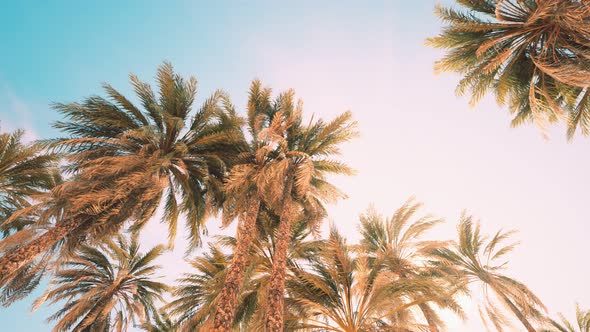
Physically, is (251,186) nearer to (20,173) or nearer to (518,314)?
(20,173)

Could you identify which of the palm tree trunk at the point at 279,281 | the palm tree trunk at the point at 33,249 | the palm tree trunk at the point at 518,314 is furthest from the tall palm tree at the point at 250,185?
the palm tree trunk at the point at 518,314

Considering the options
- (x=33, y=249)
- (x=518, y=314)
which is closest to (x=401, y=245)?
(x=518, y=314)

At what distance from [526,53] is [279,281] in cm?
1124

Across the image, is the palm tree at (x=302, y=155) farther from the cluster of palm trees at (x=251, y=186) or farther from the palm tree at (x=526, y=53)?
the palm tree at (x=526, y=53)

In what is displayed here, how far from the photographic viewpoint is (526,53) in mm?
9703

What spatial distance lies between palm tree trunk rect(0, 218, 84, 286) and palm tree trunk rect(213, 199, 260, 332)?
464 cm

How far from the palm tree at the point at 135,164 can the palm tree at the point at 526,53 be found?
27.8ft

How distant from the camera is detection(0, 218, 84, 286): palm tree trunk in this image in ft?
21.1

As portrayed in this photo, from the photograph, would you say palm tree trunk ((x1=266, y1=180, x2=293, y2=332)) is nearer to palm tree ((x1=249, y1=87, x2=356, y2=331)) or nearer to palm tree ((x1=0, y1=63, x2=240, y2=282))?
palm tree ((x1=249, y1=87, x2=356, y2=331))

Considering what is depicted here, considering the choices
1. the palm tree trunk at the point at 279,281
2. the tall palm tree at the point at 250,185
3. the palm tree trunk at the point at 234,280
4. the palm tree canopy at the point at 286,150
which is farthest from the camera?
the palm tree canopy at the point at 286,150

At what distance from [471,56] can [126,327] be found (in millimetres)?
18870

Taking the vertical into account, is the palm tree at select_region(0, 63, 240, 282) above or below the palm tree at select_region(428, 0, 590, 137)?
below

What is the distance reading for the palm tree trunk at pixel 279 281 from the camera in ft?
20.8

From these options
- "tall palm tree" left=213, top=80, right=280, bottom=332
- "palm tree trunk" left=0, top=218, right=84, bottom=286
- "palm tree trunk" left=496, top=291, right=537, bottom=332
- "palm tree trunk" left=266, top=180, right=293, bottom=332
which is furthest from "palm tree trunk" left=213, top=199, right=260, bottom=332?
"palm tree trunk" left=496, top=291, right=537, bottom=332
